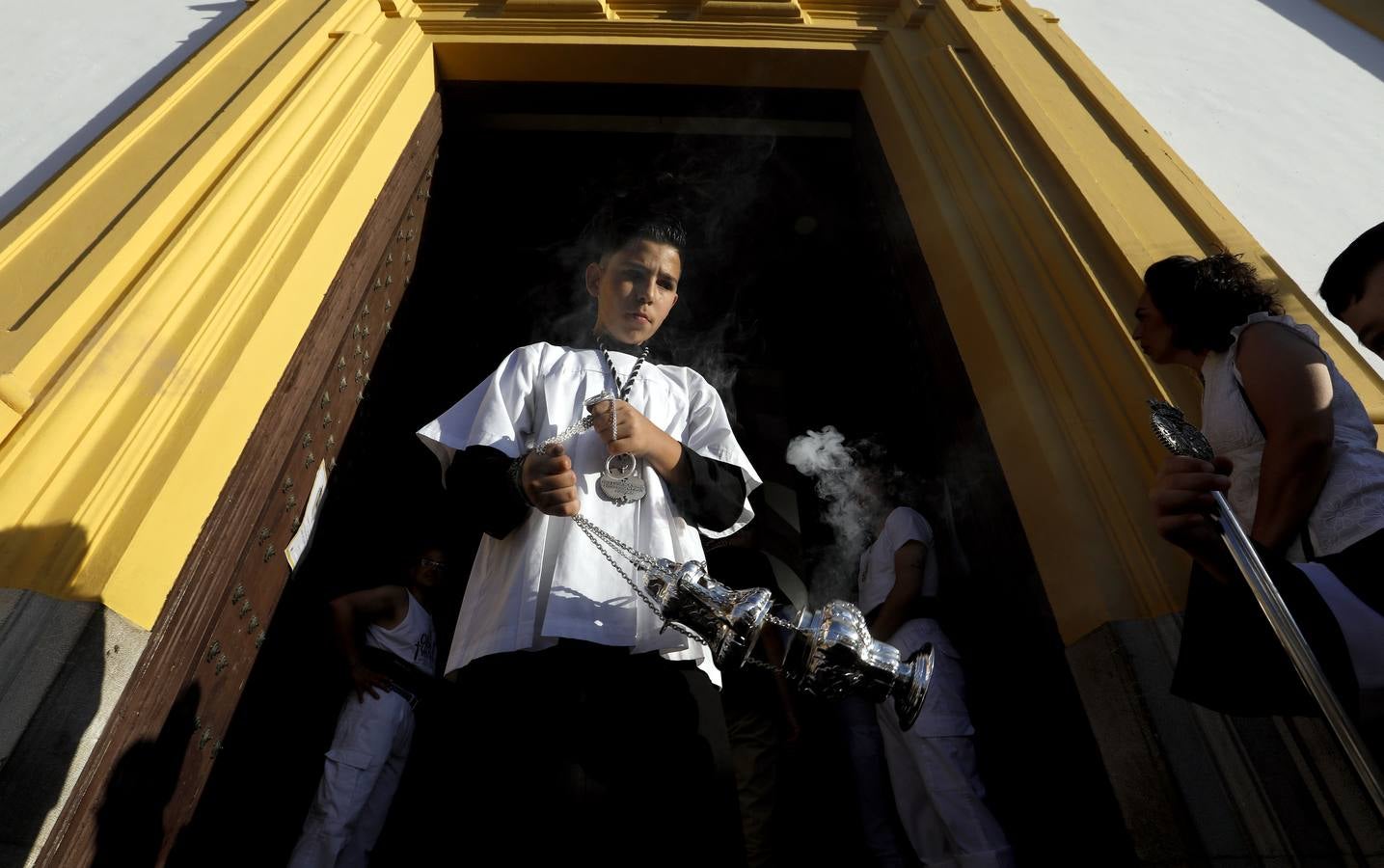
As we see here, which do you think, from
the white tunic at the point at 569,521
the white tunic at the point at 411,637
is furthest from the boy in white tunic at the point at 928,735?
the white tunic at the point at 411,637

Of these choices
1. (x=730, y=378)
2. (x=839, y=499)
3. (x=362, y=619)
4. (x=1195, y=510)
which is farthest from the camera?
(x=730, y=378)

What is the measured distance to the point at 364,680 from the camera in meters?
2.90

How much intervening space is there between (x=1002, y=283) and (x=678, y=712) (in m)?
1.79

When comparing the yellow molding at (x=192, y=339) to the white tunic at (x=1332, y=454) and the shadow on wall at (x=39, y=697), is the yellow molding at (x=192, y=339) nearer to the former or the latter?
the shadow on wall at (x=39, y=697)

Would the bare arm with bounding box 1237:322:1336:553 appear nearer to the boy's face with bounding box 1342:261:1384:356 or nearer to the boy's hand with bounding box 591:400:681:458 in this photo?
the boy's face with bounding box 1342:261:1384:356

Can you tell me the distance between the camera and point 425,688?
309 centimetres

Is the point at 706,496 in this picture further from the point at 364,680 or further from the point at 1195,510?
the point at 364,680

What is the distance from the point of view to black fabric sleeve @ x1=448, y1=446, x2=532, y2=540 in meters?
1.80

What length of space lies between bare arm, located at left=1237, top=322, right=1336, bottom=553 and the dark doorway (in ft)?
2.13

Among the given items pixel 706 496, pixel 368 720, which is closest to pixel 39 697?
pixel 706 496

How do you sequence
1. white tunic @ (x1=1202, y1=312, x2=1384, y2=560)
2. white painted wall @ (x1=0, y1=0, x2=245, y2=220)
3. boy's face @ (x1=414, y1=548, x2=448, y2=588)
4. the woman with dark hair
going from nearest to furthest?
the woman with dark hair < white tunic @ (x1=1202, y1=312, x2=1384, y2=560) < white painted wall @ (x1=0, y1=0, x2=245, y2=220) < boy's face @ (x1=414, y1=548, x2=448, y2=588)

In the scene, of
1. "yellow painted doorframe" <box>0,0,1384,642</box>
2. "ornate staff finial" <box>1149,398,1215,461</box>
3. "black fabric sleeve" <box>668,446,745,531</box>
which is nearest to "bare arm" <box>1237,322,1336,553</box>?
"ornate staff finial" <box>1149,398,1215,461</box>

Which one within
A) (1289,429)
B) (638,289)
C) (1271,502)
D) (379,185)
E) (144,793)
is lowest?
(144,793)

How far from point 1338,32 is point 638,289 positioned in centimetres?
435
